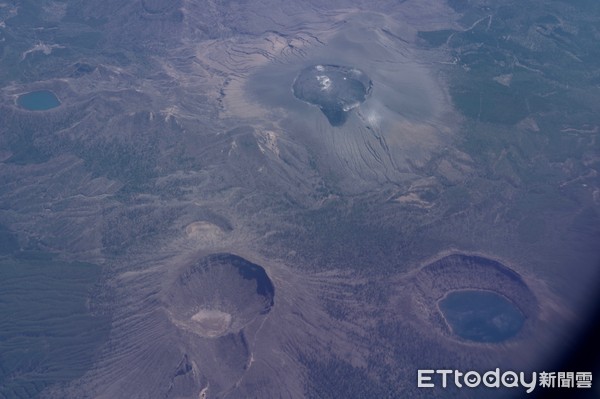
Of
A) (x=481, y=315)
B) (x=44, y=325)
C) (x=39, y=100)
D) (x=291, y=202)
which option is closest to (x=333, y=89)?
(x=291, y=202)

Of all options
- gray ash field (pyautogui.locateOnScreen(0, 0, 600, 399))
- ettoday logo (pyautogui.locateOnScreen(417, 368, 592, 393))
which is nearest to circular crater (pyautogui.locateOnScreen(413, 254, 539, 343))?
gray ash field (pyautogui.locateOnScreen(0, 0, 600, 399))

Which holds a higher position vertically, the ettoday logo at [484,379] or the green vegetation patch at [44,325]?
the ettoday logo at [484,379]

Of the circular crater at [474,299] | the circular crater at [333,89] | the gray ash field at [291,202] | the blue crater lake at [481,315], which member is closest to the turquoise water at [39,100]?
the gray ash field at [291,202]

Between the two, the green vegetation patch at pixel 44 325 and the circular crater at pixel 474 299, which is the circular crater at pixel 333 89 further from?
the green vegetation patch at pixel 44 325

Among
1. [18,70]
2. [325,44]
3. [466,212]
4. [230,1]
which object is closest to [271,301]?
[466,212]

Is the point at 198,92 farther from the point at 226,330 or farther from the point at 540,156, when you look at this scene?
A: the point at 540,156

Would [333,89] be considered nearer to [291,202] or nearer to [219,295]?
[291,202]
